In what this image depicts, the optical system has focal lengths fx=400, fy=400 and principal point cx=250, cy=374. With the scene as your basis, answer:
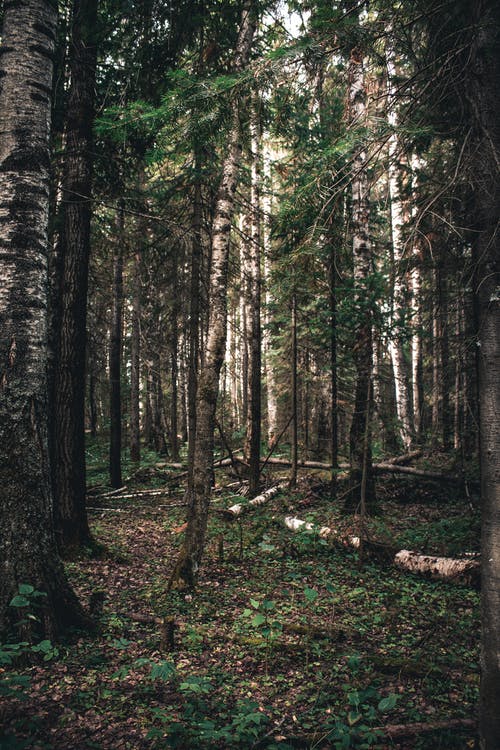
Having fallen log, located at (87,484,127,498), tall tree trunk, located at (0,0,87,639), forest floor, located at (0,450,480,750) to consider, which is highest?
tall tree trunk, located at (0,0,87,639)

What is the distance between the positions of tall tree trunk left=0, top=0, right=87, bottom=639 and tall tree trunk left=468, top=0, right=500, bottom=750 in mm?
3853

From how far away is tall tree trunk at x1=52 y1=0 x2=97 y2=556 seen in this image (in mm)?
6863

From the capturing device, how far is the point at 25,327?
151 inches

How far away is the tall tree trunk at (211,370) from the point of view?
6039 mm

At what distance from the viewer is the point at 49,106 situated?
423 cm

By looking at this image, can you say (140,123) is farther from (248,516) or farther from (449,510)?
(449,510)

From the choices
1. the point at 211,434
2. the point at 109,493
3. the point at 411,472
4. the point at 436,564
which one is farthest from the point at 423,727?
the point at 109,493

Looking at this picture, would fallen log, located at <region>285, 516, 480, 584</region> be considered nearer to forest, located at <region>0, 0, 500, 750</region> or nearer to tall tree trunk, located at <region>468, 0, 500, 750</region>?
forest, located at <region>0, 0, 500, 750</region>

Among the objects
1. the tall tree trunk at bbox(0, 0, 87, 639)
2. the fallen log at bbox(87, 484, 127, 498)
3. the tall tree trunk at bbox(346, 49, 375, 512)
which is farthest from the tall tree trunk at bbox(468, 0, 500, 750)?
the fallen log at bbox(87, 484, 127, 498)

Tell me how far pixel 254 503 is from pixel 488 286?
8.42 m

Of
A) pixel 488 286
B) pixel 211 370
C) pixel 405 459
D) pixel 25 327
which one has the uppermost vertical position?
pixel 488 286

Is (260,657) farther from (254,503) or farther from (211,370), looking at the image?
(254,503)

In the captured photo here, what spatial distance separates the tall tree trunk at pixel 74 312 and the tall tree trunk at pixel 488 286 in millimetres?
6020

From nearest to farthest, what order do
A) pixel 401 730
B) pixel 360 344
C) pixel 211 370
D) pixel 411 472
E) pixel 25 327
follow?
1. pixel 401 730
2. pixel 25 327
3. pixel 211 370
4. pixel 360 344
5. pixel 411 472
